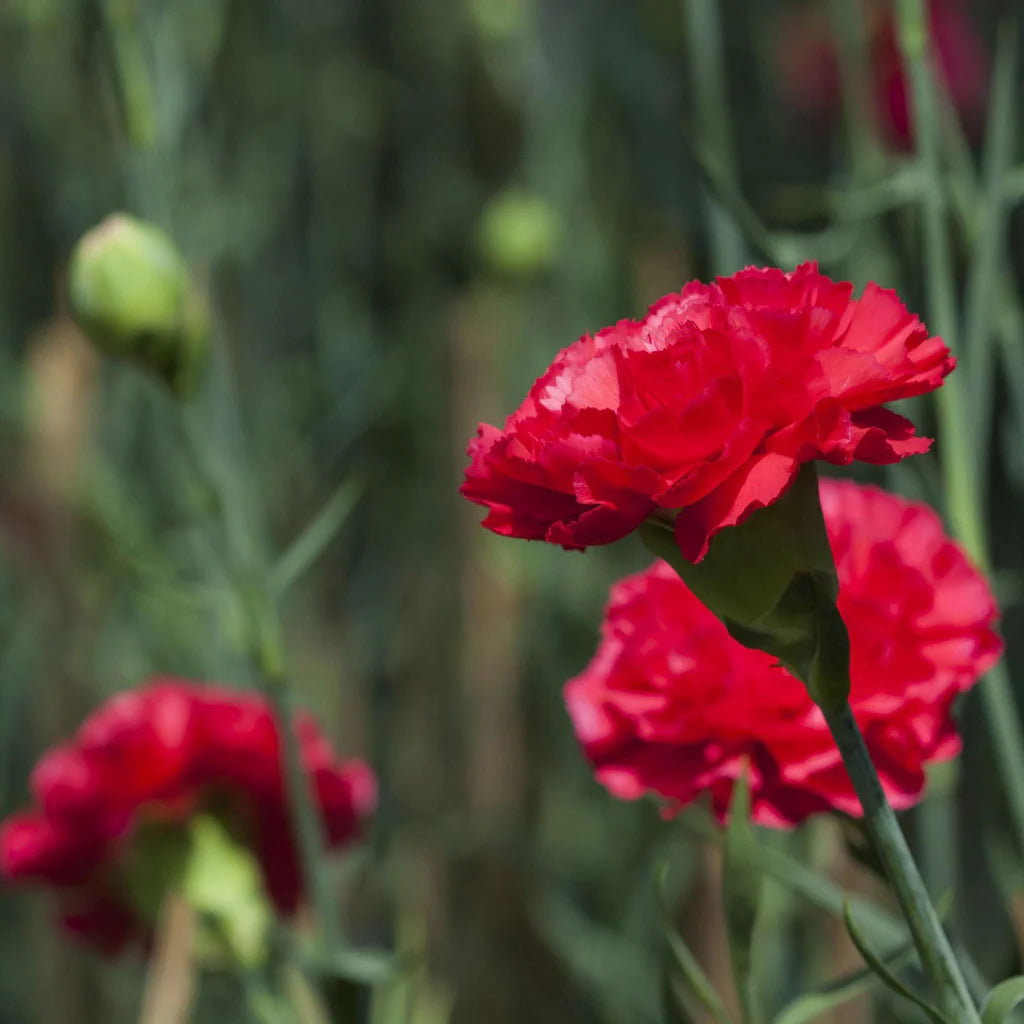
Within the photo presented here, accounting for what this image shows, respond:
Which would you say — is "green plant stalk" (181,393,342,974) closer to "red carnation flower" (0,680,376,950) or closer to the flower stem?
"red carnation flower" (0,680,376,950)

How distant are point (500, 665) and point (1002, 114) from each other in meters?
0.50

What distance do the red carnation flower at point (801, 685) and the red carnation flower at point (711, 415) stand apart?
6cm

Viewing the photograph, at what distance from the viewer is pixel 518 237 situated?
734mm

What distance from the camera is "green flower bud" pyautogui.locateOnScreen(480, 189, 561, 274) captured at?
0.73 metres

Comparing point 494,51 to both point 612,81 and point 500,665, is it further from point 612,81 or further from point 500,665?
point 500,665

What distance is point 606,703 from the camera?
0.25 metres

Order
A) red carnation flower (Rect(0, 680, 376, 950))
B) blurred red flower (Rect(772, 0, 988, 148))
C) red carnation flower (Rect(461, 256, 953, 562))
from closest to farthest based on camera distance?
red carnation flower (Rect(461, 256, 953, 562)) < red carnation flower (Rect(0, 680, 376, 950)) < blurred red flower (Rect(772, 0, 988, 148))

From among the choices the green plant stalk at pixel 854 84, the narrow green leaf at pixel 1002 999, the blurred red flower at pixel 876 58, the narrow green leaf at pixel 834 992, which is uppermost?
the blurred red flower at pixel 876 58

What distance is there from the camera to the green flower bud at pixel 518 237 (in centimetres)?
73

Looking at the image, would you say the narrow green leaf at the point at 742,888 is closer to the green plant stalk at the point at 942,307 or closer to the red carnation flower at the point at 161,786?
the green plant stalk at the point at 942,307

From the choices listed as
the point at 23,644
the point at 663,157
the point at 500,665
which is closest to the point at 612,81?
the point at 663,157

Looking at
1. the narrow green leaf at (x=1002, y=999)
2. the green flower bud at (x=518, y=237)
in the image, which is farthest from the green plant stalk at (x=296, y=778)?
the green flower bud at (x=518, y=237)

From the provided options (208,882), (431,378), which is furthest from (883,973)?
(431,378)

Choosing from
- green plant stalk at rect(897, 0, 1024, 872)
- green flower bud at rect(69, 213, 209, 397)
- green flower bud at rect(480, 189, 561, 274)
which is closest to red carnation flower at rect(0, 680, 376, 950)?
green flower bud at rect(69, 213, 209, 397)
